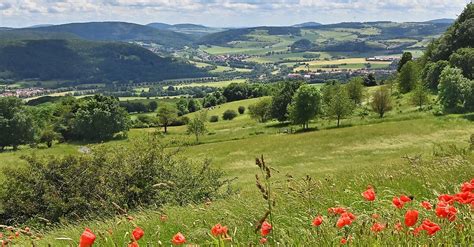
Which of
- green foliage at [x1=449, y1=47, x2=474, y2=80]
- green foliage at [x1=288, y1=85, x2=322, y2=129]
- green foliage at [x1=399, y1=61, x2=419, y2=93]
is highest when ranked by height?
green foliage at [x1=449, y1=47, x2=474, y2=80]

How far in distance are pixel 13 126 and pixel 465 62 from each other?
270 ft

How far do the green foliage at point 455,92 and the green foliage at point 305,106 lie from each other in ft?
59.3

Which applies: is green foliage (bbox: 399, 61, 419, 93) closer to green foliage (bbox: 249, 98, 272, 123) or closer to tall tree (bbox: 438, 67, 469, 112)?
tall tree (bbox: 438, 67, 469, 112)

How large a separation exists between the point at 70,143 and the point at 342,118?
180 feet

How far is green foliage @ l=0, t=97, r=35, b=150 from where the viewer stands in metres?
84.6

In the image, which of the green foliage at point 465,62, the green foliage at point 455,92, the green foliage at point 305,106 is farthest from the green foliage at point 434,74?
the green foliage at point 305,106

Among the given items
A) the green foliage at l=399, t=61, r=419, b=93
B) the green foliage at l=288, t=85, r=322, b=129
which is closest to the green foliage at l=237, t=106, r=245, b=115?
the green foliage at l=399, t=61, r=419, b=93

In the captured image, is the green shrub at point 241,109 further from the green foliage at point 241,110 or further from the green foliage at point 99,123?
the green foliage at point 99,123

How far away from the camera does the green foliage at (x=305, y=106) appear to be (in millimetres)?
69562

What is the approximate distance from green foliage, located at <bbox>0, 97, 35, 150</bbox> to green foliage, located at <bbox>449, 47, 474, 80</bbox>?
260ft

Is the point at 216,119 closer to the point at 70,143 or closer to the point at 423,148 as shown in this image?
the point at 70,143

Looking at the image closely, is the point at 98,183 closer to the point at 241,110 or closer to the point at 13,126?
the point at 13,126

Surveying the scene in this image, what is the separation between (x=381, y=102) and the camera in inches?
2736

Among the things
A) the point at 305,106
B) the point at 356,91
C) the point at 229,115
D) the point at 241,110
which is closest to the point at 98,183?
the point at 305,106
